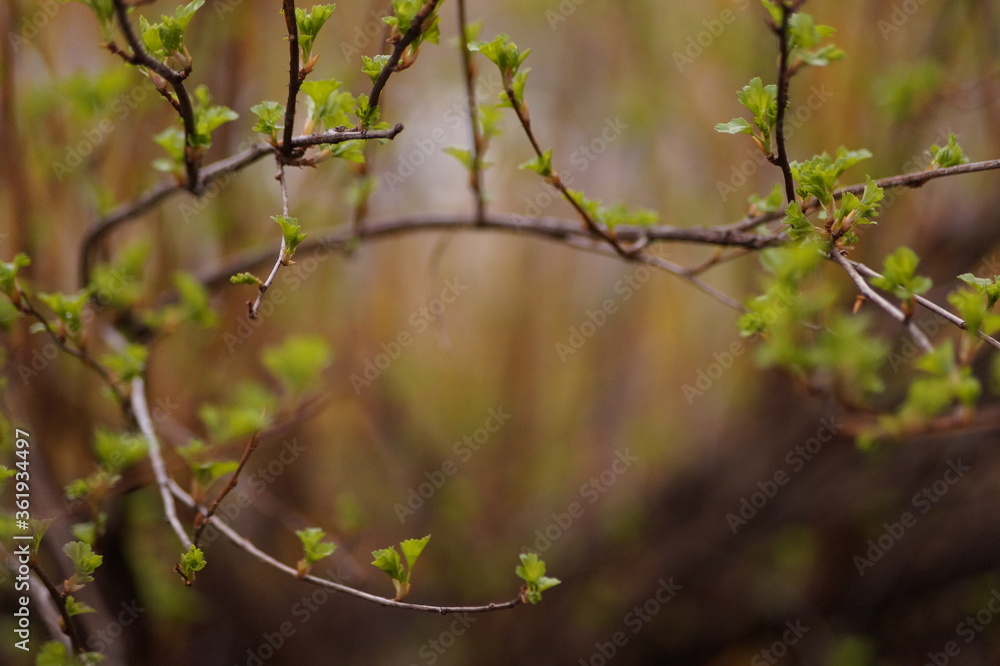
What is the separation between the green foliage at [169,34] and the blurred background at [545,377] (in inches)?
37.0

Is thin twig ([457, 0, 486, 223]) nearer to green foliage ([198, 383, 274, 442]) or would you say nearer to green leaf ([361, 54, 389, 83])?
green leaf ([361, 54, 389, 83])

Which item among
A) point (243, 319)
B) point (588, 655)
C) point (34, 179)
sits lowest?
point (588, 655)

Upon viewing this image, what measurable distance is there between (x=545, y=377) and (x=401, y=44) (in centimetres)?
303

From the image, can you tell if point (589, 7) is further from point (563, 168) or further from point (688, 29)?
point (563, 168)

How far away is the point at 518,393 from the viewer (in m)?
3.86

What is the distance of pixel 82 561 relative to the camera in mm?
1158

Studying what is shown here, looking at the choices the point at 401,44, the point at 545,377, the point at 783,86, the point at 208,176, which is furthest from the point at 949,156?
the point at 545,377

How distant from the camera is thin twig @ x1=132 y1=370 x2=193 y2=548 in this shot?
1168mm

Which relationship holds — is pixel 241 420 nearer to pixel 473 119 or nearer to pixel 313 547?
pixel 313 547

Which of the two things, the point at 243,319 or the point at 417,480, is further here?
the point at 417,480

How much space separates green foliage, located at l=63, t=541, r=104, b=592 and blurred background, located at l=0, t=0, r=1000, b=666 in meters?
0.75

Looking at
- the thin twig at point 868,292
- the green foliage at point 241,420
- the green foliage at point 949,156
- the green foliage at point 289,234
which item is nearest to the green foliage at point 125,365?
the green foliage at point 241,420

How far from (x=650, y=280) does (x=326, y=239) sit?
86.2 inches

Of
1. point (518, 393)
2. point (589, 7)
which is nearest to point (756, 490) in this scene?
point (518, 393)
